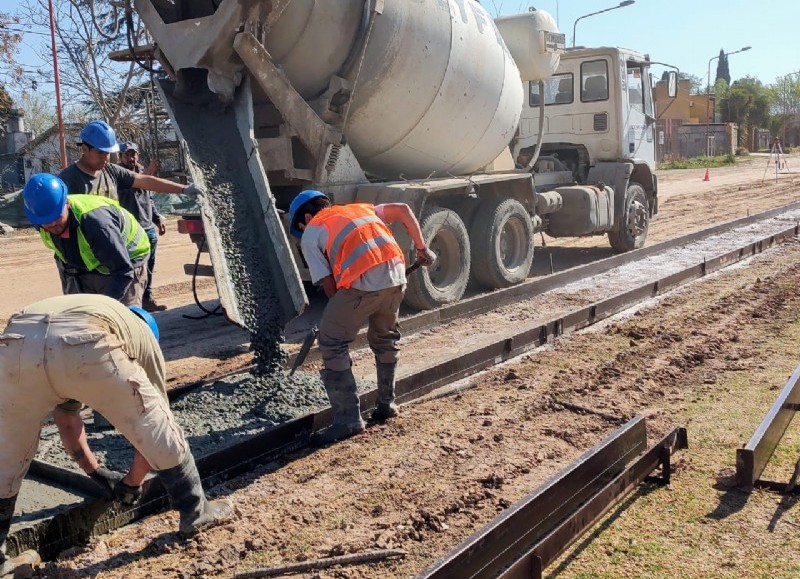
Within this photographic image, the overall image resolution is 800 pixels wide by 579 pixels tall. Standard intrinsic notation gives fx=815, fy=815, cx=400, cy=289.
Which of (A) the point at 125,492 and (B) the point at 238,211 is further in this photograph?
(B) the point at 238,211

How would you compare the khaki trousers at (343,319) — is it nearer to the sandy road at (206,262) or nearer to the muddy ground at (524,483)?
the muddy ground at (524,483)

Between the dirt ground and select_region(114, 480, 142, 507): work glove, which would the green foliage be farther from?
select_region(114, 480, 142, 507): work glove

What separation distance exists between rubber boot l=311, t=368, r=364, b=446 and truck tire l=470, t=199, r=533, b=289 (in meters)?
4.65

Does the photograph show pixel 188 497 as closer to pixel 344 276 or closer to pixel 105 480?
pixel 105 480

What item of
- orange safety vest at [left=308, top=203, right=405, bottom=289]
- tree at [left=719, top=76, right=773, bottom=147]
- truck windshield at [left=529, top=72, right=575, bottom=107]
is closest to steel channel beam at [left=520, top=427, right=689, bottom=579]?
orange safety vest at [left=308, top=203, right=405, bottom=289]

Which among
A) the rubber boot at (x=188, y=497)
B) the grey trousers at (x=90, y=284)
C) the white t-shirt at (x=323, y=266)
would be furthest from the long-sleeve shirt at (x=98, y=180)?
the rubber boot at (x=188, y=497)

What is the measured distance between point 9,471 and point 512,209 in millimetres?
7256

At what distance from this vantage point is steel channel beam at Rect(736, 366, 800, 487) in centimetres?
407

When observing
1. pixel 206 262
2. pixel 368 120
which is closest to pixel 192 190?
pixel 368 120

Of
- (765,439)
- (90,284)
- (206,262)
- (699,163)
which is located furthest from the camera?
(699,163)

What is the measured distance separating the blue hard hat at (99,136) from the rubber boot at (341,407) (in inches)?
84.9

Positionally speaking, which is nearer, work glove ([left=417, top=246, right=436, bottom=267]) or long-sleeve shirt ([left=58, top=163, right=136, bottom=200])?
work glove ([left=417, top=246, right=436, bottom=267])

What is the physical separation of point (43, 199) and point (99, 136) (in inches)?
56.4

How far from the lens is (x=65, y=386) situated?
3.31m
